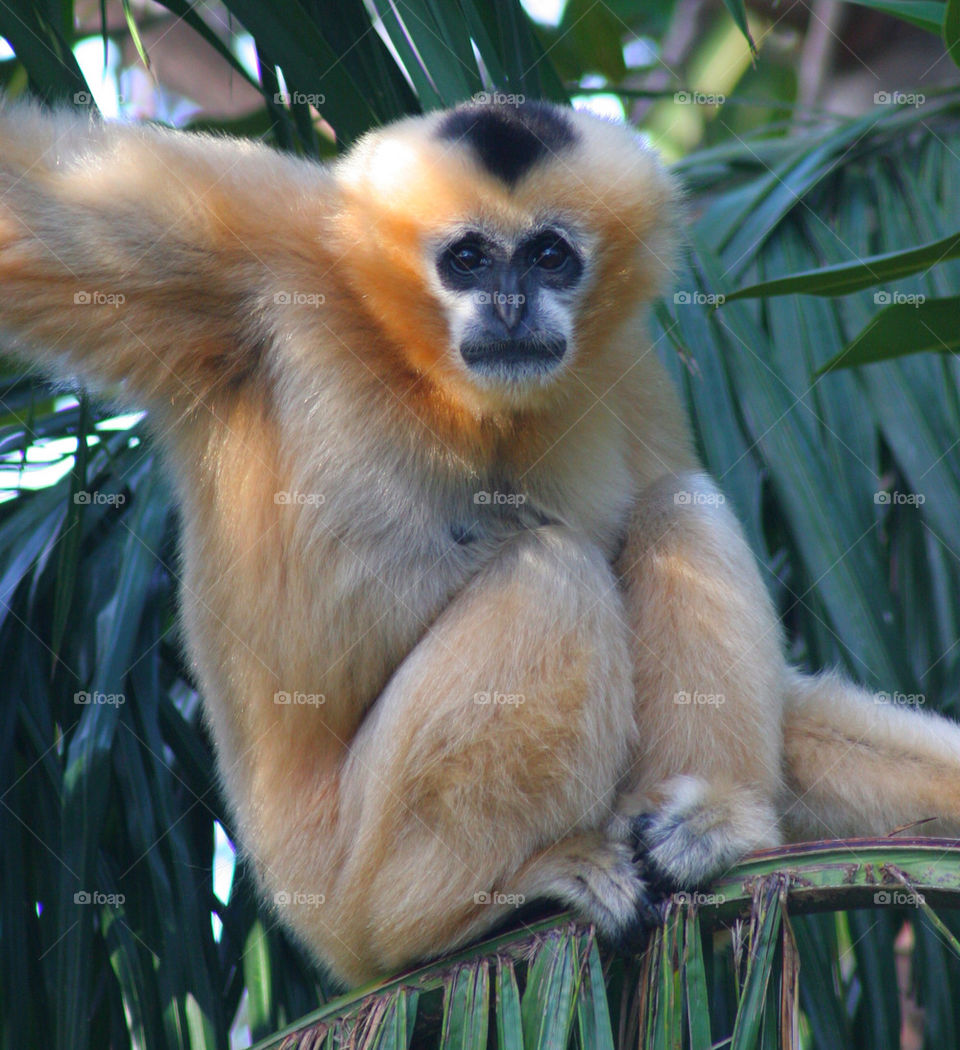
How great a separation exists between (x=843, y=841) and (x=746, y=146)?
3.16 metres

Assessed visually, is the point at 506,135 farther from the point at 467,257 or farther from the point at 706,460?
the point at 706,460

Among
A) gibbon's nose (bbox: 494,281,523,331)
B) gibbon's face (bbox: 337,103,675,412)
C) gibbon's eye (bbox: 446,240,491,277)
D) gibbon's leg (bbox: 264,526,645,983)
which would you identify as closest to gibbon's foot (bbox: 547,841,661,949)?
gibbon's leg (bbox: 264,526,645,983)

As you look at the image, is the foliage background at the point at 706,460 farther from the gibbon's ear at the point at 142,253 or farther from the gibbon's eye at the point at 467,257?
the gibbon's eye at the point at 467,257

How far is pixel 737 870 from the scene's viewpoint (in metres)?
2.56

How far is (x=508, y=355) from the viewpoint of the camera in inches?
124

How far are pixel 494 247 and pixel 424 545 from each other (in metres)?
0.83

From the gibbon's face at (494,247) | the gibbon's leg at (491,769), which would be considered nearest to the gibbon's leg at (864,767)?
the gibbon's leg at (491,769)

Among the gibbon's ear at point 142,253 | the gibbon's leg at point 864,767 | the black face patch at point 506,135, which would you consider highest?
the black face patch at point 506,135

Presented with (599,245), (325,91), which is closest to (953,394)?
(599,245)

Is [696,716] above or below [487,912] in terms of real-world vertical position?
above

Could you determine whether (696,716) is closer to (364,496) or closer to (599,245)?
(364,496)

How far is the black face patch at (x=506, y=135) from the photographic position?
3.27 m

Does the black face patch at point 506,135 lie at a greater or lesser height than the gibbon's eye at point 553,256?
greater

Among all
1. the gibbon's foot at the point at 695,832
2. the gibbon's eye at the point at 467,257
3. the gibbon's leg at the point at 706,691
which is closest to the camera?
the gibbon's foot at the point at 695,832
